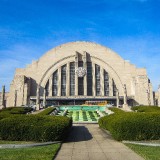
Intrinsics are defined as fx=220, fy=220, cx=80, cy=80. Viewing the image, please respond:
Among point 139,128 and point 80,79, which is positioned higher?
point 80,79

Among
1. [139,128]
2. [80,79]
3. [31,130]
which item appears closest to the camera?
[31,130]

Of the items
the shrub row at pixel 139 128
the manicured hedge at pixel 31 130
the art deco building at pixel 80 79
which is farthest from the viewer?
the art deco building at pixel 80 79

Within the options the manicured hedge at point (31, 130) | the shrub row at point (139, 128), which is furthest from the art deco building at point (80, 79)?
the manicured hedge at point (31, 130)

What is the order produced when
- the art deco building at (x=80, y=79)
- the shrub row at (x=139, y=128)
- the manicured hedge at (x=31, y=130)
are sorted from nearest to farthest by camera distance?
1. the manicured hedge at (x=31, y=130)
2. the shrub row at (x=139, y=128)
3. the art deco building at (x=80, y=79)

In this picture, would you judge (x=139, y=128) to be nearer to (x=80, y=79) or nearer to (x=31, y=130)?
(x=31, y=130)

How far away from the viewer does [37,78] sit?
67750 mm

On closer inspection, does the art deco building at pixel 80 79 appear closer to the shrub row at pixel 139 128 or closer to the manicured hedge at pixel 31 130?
the shrub row at pixel 139 128

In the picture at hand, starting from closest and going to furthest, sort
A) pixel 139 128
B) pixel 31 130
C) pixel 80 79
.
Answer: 1. pixel 31 130
2. pixel 139 128
3. pixel 80 79

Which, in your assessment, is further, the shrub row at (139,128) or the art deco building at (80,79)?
the art deco building at (80,79)

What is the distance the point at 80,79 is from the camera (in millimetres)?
67500

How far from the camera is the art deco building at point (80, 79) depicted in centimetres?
6384

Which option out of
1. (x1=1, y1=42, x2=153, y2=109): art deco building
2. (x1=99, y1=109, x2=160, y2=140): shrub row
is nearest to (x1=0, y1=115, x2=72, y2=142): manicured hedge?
(x1=99, y1=109, x2=160, y2=140): shrub row

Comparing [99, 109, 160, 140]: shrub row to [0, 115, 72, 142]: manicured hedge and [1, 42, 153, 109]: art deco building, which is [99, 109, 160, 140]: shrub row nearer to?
[0, 115, 72, 142]: manicured hedge

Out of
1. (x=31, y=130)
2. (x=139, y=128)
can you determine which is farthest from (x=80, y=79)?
(x=31, y=130)
